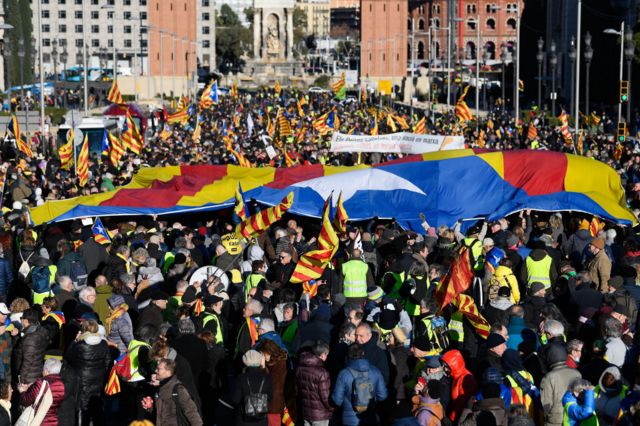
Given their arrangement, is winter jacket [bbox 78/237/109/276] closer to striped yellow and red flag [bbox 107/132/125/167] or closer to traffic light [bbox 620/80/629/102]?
striped yellow and red flag [bbox 107/132/125/167]

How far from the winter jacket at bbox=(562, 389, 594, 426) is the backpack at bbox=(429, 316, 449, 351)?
2.17 metres

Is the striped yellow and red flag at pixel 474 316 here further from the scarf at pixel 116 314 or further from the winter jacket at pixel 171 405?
the winter jacket at pixel 171 405

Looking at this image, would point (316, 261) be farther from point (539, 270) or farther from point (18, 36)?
point (18, 36)

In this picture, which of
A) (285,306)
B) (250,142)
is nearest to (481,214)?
(285,306)

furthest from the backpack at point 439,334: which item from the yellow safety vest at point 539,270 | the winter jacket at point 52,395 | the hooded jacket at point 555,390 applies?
the yellow safety vest at point 539,270

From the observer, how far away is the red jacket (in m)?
10.5

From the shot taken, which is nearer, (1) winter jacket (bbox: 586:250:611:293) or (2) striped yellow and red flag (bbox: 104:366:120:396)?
(2) striped yellow and red flag (bbox: 104:366:120:396)

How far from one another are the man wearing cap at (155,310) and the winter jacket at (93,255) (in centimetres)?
348

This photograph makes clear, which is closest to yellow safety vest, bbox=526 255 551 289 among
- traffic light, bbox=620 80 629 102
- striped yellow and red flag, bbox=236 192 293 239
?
striped yellow and red flag, bbox=236 192 293 239

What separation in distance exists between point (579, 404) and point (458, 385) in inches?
42.1

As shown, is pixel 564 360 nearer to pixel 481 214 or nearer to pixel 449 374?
pixel 449 374

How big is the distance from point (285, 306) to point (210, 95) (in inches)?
1666

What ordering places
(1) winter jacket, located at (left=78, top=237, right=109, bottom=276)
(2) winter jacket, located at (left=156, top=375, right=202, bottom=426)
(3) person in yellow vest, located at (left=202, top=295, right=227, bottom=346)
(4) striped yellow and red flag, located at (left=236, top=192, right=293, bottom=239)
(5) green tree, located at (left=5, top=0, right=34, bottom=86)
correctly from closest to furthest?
(2) winter jacket, located at (left=156, top=375, right=202, bottom=426)
(3) person in yellow vest, located at (left=202, top=295, right=227, bottom=346)
(4) striped yellow and red flag, located at (left=236, top=192, right=293, bottom=239)
(1) winter jacket, located at (left=78, top=237, right=109, bottom=276)
(5) green tree, located at (left=5, top=0, right=34, bottom=86)

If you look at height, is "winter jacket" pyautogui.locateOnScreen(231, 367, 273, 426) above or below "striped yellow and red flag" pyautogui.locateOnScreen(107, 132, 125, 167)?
below
